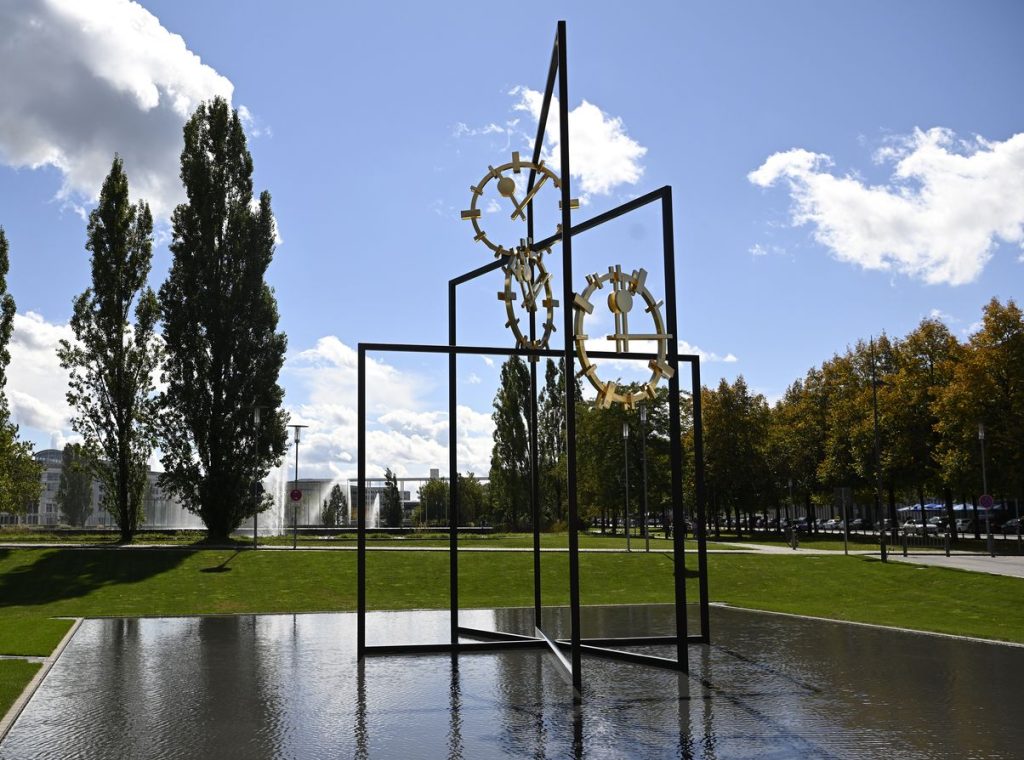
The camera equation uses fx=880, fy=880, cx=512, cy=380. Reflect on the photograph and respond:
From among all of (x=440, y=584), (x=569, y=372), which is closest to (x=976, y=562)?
(x=440, y=584)

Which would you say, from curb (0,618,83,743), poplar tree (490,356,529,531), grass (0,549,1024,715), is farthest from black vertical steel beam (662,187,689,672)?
poplar tree (490,356,529,531)

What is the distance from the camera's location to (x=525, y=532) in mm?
52062

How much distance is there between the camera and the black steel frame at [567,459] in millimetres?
10461

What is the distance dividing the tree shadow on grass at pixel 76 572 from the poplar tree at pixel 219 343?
22.6ft

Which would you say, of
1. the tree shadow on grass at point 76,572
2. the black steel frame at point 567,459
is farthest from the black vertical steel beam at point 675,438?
the tree shadow on grass at point 76,572

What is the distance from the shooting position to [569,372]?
10.5 m

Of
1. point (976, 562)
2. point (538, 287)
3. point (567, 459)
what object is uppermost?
point (538, 287)

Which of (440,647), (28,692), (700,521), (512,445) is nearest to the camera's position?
(28,692)

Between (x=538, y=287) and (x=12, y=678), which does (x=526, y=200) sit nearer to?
(x=538, y=287)

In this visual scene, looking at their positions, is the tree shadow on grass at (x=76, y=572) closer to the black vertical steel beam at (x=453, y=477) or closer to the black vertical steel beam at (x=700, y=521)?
the black vertical steel beam at (x=453, y=477)

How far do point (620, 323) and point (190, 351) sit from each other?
30655mm

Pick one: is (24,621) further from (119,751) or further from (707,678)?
(707,678)

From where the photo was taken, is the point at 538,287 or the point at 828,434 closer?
the point at 538,287

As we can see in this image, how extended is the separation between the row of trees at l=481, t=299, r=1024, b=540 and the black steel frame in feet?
101
